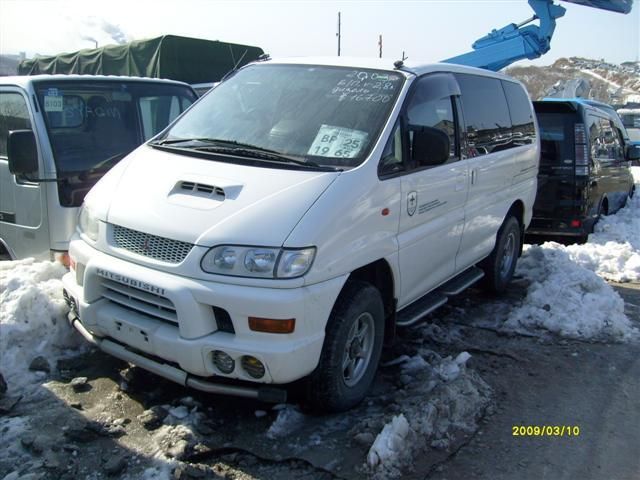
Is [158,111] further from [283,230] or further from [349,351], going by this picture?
[349,351]

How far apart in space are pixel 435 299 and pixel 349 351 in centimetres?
128

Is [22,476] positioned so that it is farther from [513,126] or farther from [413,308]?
[513,126]

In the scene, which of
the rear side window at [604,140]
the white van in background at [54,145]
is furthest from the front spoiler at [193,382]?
→ the rear side window at [604,140]

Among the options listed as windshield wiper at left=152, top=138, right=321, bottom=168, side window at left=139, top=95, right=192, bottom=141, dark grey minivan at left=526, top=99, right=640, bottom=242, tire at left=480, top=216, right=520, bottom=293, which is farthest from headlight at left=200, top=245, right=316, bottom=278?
dark grey minivan at left=526, top=99, right=640, bottom=242

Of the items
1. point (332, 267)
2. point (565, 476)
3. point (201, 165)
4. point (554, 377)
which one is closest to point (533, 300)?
point (554, 377)

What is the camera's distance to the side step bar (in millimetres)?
4262

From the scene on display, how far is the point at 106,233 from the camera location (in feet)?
11.8

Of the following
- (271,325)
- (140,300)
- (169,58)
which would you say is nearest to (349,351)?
(271,325)

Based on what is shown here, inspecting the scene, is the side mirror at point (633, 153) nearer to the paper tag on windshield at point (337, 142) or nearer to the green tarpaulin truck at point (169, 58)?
the paper tag on windshield at point (337, 142)

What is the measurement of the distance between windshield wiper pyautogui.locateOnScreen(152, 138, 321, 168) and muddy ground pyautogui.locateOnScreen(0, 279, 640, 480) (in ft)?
4.68

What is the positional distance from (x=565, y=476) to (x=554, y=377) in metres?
1.32

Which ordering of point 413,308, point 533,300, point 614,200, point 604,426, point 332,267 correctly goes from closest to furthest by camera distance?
point 332,267
point 604,426
point 413,308
point 533,300
point 614,200

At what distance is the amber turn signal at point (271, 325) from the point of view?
3.08 meters

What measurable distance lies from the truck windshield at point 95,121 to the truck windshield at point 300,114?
99 cm
